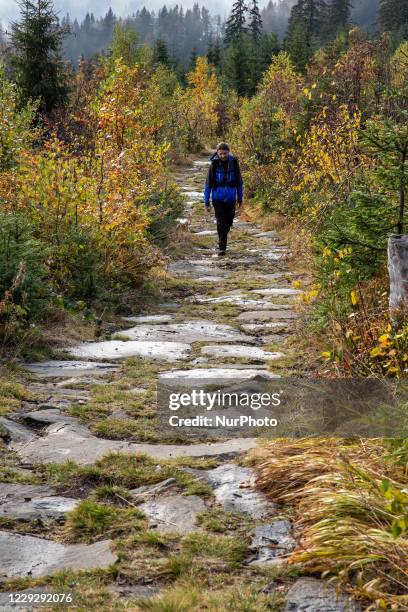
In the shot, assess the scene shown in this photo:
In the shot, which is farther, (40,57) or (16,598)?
(40,57)

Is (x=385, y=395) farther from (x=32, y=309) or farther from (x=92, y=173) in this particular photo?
(x=92, y=173)

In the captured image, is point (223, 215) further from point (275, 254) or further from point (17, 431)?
point (17, 431)

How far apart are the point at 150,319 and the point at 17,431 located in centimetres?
343

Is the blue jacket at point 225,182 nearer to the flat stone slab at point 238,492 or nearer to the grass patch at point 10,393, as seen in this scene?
the grass patch at point 10,393

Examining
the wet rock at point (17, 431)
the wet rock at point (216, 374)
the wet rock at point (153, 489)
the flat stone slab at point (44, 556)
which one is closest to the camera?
the flat stone slab at point (44, 556)

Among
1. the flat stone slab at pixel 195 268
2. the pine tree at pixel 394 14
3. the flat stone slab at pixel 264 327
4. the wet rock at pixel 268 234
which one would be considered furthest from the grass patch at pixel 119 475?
the pine tree at pixel 394 14

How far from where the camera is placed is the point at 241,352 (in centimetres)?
590

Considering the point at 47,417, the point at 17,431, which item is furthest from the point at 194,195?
the point at 17,431

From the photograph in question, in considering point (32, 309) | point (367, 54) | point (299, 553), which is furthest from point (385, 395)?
point (367, 54)

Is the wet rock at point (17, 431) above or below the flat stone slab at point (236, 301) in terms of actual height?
below

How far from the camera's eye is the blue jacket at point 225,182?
431 inches

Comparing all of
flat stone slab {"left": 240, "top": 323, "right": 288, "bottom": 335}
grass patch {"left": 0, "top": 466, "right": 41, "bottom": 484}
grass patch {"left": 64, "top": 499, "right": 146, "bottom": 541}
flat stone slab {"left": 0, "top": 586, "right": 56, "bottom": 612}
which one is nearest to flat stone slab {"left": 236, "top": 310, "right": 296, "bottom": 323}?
flat stone slab {"left": 240, "top": 323, "right": 288, "bottom": 335}

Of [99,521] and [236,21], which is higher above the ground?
[236,21]

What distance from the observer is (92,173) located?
28.2 ft
